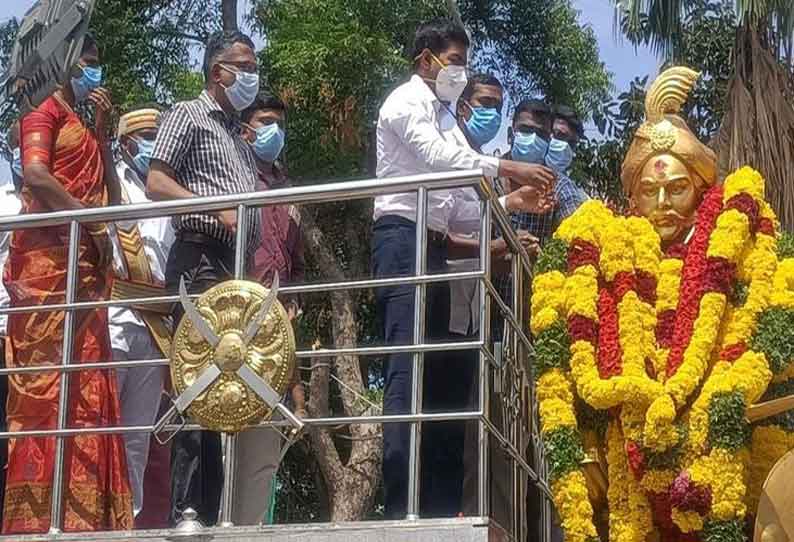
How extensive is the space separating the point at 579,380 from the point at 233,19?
11.2m

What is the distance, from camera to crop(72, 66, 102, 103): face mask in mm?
7129

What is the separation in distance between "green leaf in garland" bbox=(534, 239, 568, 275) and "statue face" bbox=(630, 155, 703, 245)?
427 millimetres

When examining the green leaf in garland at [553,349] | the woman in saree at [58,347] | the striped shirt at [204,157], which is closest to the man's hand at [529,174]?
the green leaf in garland at [553,349]

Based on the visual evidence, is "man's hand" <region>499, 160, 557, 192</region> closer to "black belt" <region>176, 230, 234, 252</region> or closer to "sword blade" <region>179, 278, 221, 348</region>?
"black belt" <region>176, 230, 234, 252</region>

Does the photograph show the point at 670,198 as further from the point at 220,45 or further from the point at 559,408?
the point at 220,45

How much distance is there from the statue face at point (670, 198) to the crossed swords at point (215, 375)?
66.3 inches

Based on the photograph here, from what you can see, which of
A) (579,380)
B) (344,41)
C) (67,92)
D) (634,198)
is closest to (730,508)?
(579,380)

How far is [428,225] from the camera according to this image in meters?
6.50

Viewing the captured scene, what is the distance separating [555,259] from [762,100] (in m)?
4.98

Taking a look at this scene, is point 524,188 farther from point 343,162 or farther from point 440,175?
point 343,162

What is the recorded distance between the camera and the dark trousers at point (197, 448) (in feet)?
20.4

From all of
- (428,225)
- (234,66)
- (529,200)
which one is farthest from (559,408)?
(234,66)

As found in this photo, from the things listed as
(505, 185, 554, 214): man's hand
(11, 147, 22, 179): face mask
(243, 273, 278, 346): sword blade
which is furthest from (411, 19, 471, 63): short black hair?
(11, 147, 22, 179): face mask

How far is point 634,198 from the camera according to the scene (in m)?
6.70
